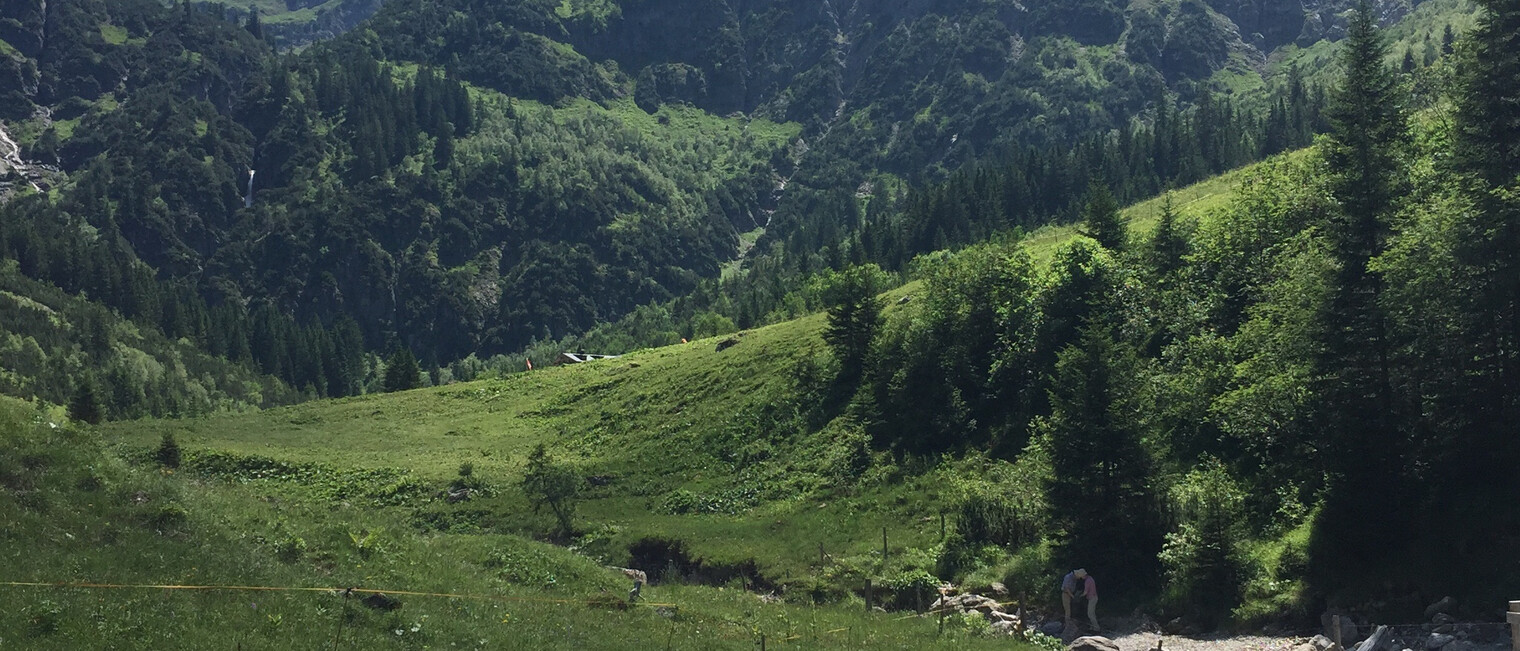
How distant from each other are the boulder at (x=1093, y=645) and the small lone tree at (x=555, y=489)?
38.7 meters

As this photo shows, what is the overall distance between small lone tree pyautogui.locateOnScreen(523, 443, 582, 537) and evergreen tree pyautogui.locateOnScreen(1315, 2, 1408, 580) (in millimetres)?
42187

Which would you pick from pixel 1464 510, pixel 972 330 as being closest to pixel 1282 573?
pixel 1464 510

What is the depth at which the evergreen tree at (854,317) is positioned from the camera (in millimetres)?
88625

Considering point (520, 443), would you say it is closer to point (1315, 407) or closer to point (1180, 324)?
point (1180, 324)

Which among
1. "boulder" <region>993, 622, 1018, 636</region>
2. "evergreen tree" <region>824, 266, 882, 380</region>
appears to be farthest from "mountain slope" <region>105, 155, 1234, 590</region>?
"boulder" <region>993, 622, 1018, 636</region>

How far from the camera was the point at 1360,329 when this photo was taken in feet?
149

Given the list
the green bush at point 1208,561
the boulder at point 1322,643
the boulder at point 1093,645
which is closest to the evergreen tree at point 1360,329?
the green bush at point 1208,561

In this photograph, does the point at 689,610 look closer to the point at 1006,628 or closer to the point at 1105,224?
the point at 1006,628

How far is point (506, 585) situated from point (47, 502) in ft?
41.8

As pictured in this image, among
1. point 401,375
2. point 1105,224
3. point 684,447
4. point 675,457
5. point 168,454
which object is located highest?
point 1105,224

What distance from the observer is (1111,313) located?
237ft

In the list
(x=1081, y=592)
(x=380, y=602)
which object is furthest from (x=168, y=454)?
(x=1081, y=592)

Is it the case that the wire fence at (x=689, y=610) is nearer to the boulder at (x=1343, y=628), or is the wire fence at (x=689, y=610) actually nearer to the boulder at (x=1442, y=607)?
the boulder at (x=1343, y=628)

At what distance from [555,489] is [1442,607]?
47.9 m
